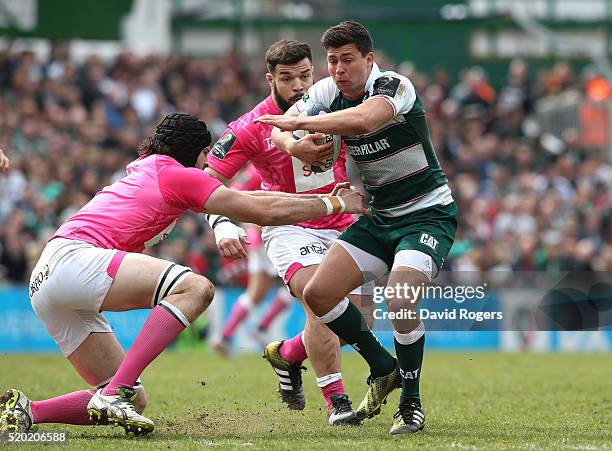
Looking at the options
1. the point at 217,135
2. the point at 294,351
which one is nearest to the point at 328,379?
the point at 294,351

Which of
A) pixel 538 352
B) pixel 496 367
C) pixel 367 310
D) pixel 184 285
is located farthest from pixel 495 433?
pixel 538 352

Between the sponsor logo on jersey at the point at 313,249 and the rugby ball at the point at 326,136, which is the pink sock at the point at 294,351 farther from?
the rugby ball at the point at 326,136

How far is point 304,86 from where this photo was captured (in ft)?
29.8

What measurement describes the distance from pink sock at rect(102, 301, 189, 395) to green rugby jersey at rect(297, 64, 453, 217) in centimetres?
177

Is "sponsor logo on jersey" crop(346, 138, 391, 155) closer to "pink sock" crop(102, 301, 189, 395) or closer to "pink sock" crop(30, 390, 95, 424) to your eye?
"pink sock" crop(102, 301, 189, 395)

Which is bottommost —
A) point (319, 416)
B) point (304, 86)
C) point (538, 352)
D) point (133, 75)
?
point (538, 352)

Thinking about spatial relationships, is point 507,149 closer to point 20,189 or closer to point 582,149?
point 582,149

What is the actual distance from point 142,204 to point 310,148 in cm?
121

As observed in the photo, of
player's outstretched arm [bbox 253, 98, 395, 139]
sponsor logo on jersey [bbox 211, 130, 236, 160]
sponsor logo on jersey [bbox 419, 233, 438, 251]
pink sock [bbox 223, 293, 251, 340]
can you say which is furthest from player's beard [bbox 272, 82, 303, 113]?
pink sock [bbox 223, 293, 251, 340]

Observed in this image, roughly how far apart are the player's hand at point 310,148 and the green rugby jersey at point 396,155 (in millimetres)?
236

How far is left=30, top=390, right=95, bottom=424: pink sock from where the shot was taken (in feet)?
24.5

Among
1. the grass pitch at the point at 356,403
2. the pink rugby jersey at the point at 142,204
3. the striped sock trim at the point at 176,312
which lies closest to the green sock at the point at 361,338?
the grass pitch at the point at 356,403

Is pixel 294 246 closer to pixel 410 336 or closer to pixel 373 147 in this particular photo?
pixel 373 147

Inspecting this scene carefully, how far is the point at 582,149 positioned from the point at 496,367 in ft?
42.6
